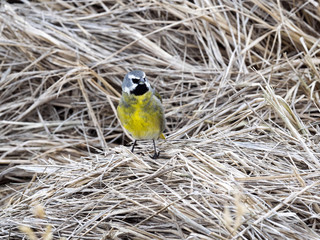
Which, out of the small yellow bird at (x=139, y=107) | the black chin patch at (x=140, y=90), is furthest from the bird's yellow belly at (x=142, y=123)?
the black chin patch at (x=140, y=90)

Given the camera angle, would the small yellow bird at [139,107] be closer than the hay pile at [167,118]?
No

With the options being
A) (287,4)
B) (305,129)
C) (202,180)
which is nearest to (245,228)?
(202,180)

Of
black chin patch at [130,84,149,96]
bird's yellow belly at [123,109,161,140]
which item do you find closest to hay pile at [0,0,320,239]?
bird's yellow belly at [123,109,161,140]

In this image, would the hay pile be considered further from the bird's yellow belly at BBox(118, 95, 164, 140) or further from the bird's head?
the bird's head

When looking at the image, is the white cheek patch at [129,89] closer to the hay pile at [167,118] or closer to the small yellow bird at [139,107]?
the small yellow bird at [139,107]

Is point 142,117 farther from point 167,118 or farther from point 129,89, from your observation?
point 167,118

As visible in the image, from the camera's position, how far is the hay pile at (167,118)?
286 cm

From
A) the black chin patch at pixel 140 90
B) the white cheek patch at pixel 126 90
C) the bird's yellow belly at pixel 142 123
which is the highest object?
the black chin patch at pixel 140 90

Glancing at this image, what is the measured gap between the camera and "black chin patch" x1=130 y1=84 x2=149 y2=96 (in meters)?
3.87

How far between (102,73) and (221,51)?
1.21 metres

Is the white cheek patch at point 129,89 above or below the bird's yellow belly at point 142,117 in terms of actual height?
above

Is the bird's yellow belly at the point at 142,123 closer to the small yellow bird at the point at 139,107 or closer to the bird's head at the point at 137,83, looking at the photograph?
the small yellow bird at the point at 139,107

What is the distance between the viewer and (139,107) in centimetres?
389

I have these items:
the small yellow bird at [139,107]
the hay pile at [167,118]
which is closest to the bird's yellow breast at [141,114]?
the small yellow bird at [139,107]
